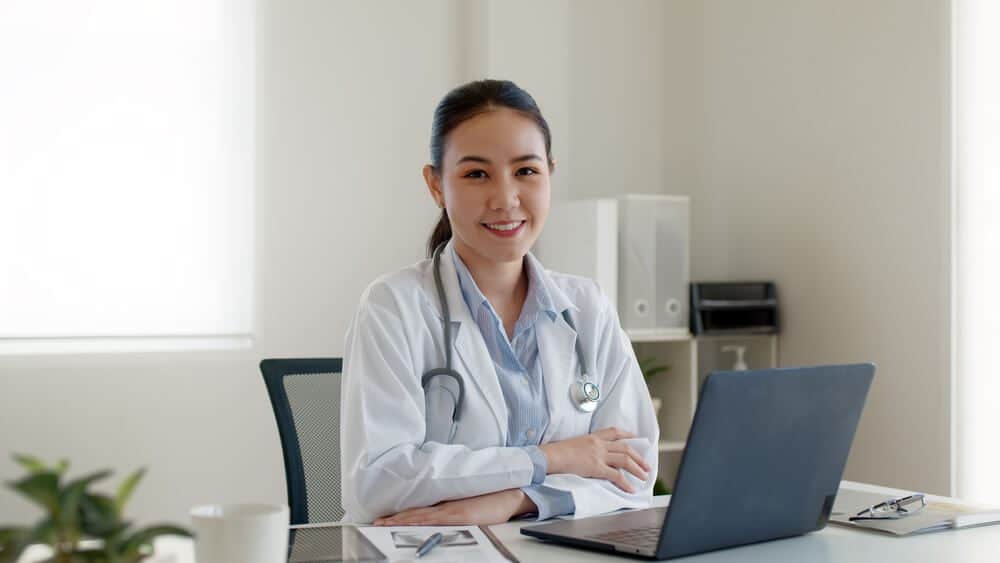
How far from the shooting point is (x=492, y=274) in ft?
6.23

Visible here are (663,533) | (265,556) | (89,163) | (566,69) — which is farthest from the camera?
(566,69)

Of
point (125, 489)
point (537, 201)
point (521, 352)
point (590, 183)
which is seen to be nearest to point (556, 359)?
point (521, 352)

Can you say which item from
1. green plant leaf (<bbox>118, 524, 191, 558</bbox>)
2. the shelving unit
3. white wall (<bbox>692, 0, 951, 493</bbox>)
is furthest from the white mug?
the shelving unit

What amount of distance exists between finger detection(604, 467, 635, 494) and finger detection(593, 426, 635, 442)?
2.4 inches

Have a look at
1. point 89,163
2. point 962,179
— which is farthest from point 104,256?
point 962,179

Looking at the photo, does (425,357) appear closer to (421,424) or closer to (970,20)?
(421,424)

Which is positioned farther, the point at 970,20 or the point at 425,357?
the point at 970,20

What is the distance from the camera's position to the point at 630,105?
4223 mm

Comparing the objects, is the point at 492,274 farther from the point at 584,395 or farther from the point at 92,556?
the point at 92,556

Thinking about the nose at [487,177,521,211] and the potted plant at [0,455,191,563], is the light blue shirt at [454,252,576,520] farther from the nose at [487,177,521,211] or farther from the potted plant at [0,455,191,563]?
the potted plant at [0,455,191,563]

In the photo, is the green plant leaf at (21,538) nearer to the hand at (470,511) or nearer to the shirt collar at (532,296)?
the hand at (470,511)

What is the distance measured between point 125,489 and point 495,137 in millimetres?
1193

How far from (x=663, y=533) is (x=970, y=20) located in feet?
7.82

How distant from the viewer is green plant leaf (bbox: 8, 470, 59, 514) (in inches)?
27.6
